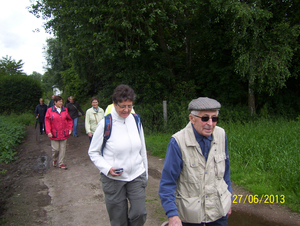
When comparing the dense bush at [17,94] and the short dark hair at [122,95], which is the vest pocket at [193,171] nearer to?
the short dark hair at [122,95]

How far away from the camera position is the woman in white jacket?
111 inches

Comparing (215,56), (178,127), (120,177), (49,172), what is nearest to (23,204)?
(49,172)

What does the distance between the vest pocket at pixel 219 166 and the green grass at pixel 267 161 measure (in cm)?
272

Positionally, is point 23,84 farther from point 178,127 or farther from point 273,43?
point 273,43

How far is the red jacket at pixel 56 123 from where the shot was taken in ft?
21.1

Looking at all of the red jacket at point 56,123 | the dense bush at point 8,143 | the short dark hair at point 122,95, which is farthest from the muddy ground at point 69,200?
the short dark hair at point 122,95

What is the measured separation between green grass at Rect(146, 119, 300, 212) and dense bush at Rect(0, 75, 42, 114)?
16938 mm

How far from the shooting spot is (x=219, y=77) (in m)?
13.2

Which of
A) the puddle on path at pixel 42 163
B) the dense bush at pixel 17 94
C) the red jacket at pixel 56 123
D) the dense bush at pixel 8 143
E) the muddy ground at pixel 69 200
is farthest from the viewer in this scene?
the dense bush at pixel 17 94

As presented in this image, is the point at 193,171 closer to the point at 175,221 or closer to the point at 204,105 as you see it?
the point at 175,221

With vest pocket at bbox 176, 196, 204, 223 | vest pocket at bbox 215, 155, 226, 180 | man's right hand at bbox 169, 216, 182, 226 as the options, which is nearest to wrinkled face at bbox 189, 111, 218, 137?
vest pocket at bbox 215, 155, 226, 180
